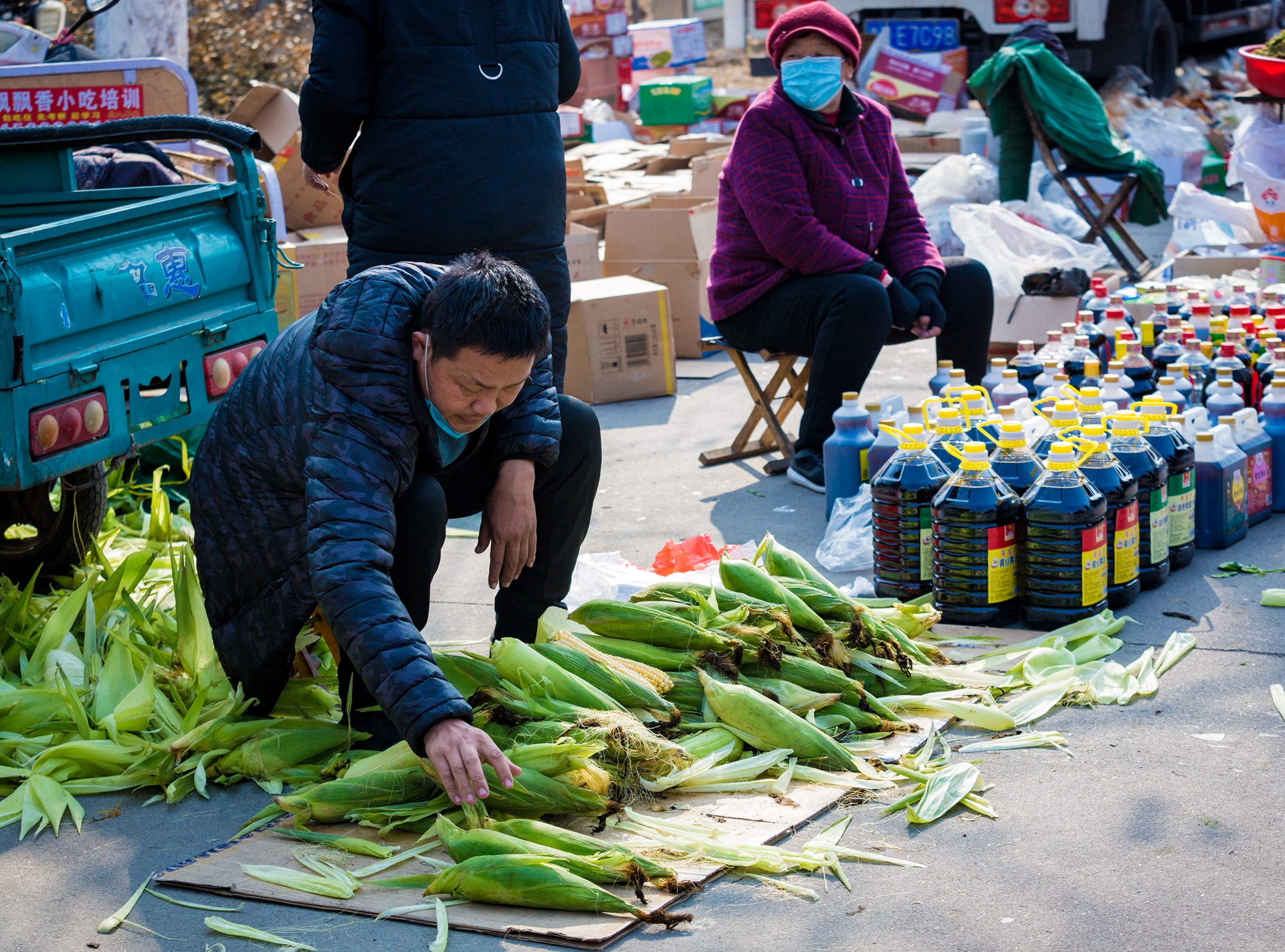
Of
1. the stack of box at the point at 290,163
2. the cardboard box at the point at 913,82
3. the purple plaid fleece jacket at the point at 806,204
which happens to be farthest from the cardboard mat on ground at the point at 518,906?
the cardboard box at the point at 913,82

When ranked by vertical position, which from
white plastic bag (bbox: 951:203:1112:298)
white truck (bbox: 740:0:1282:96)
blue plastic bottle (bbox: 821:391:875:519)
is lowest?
blue plastic bottle (bbox: 821:391:875:519)

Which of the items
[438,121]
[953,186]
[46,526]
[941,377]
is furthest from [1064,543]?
[953,186]

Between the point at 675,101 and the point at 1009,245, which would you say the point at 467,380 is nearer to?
the point at 1009,245

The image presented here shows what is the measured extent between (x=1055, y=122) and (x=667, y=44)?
721 centimetres

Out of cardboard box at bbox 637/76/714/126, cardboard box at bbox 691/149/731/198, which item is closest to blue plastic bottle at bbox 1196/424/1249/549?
cardboard box at bbox 691/149/731/198

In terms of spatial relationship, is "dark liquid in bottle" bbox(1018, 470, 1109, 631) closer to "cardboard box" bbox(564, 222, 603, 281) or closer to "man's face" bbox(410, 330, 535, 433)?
"man's face" bbox(410, 330, 535, 433)

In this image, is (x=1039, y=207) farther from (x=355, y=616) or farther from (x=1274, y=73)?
(x=355, y=616)

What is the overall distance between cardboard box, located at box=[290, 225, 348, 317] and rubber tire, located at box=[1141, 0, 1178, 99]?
909cm

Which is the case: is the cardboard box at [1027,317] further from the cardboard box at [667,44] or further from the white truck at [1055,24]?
the cardboard box at [667,44]

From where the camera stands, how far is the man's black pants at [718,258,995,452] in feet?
16.7

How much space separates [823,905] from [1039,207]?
24.2 feet

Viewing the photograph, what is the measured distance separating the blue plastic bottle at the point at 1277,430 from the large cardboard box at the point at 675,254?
3331 millimetres

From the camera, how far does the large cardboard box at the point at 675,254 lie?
742 cm

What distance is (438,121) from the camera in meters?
3.95
